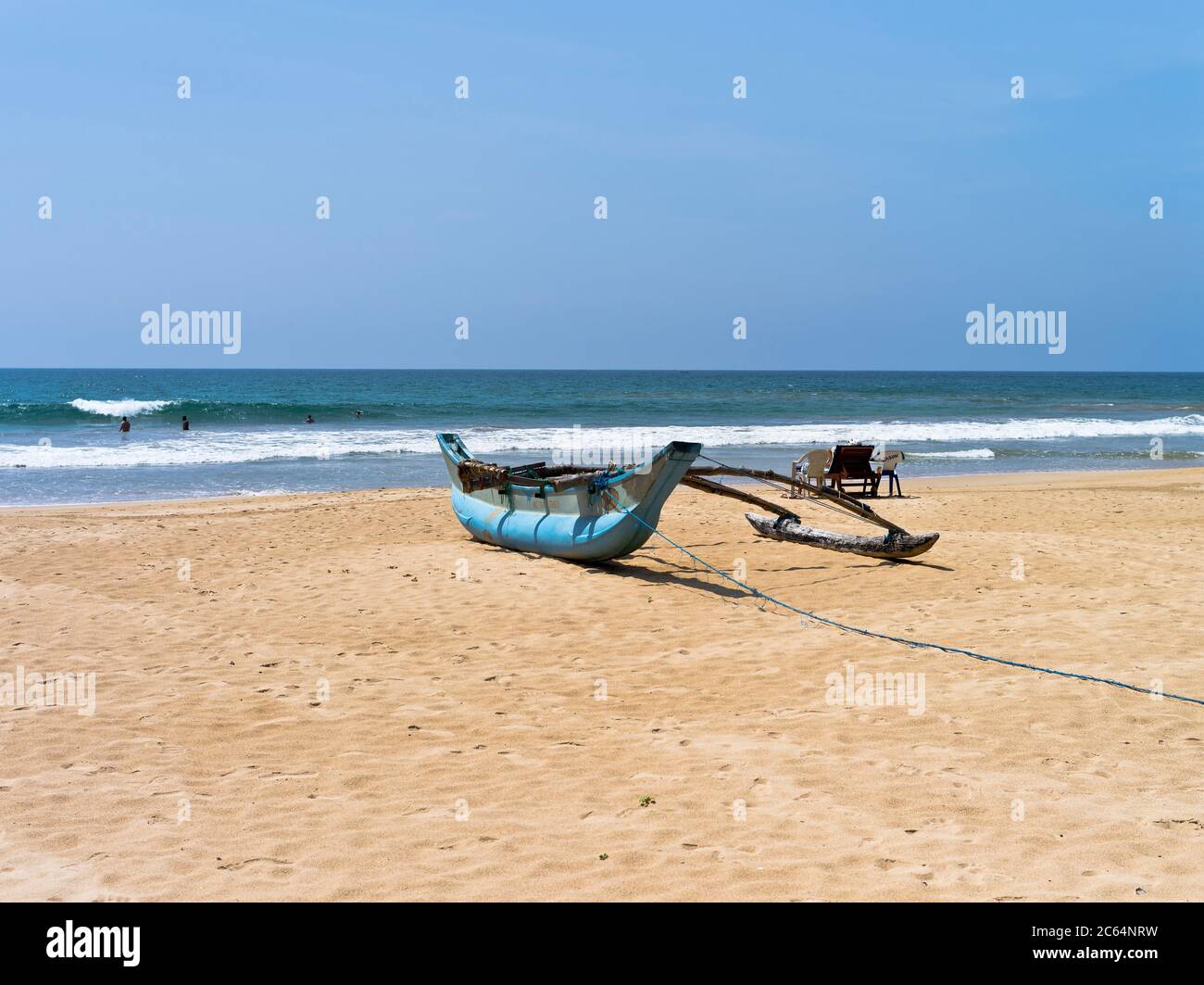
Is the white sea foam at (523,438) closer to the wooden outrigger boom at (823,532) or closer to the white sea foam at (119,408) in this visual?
the white sea foam at (119,408)

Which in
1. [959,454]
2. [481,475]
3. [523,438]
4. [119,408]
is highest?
[119,408]

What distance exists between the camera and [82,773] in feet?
16.0

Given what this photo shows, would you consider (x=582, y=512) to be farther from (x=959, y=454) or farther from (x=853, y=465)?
(x=959, y=454)

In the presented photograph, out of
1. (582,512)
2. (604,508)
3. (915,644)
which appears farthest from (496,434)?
(915,644)

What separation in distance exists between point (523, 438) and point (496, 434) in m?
1.96

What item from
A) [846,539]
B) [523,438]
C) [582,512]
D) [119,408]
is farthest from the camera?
[119,408]

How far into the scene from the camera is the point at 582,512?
10320 mm

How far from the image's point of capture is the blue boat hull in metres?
9.38

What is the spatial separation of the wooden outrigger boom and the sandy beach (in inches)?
16.4

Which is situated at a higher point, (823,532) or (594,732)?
(823,532)

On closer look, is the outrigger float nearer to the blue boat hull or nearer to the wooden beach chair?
the blue boat hull
